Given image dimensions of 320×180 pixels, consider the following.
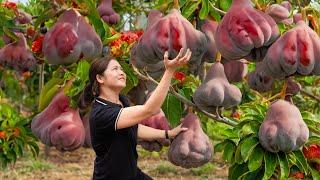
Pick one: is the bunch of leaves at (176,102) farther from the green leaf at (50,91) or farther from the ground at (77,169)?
the ground at (77,169)

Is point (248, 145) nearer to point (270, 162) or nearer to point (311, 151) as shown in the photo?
point (270, 162)

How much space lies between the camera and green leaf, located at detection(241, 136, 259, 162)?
1.97m

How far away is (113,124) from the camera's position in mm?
2082

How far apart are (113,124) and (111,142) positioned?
100 millimetres

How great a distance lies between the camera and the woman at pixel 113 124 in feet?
6.73

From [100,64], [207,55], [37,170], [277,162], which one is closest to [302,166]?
[277,162]

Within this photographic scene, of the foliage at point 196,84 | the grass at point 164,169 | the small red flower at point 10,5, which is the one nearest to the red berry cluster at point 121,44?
the foliage at point 196,84

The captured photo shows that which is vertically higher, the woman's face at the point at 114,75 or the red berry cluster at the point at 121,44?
the red berry cluster at the point at 121,44

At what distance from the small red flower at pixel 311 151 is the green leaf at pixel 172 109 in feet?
1.47

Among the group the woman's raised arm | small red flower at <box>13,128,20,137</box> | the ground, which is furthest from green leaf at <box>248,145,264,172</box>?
the ground

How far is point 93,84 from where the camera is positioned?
213 centimetres

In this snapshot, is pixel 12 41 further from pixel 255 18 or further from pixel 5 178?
pixel 5 178

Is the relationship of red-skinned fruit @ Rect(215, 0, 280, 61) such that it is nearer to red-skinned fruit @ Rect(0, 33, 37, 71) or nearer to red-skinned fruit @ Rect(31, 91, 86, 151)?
red-skinned fruit @ Rect(31, 91, 86, 151)

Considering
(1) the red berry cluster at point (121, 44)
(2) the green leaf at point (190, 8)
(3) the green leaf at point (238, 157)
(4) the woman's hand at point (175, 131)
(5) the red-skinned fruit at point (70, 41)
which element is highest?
(2) the green leaf at point (190, 8)
